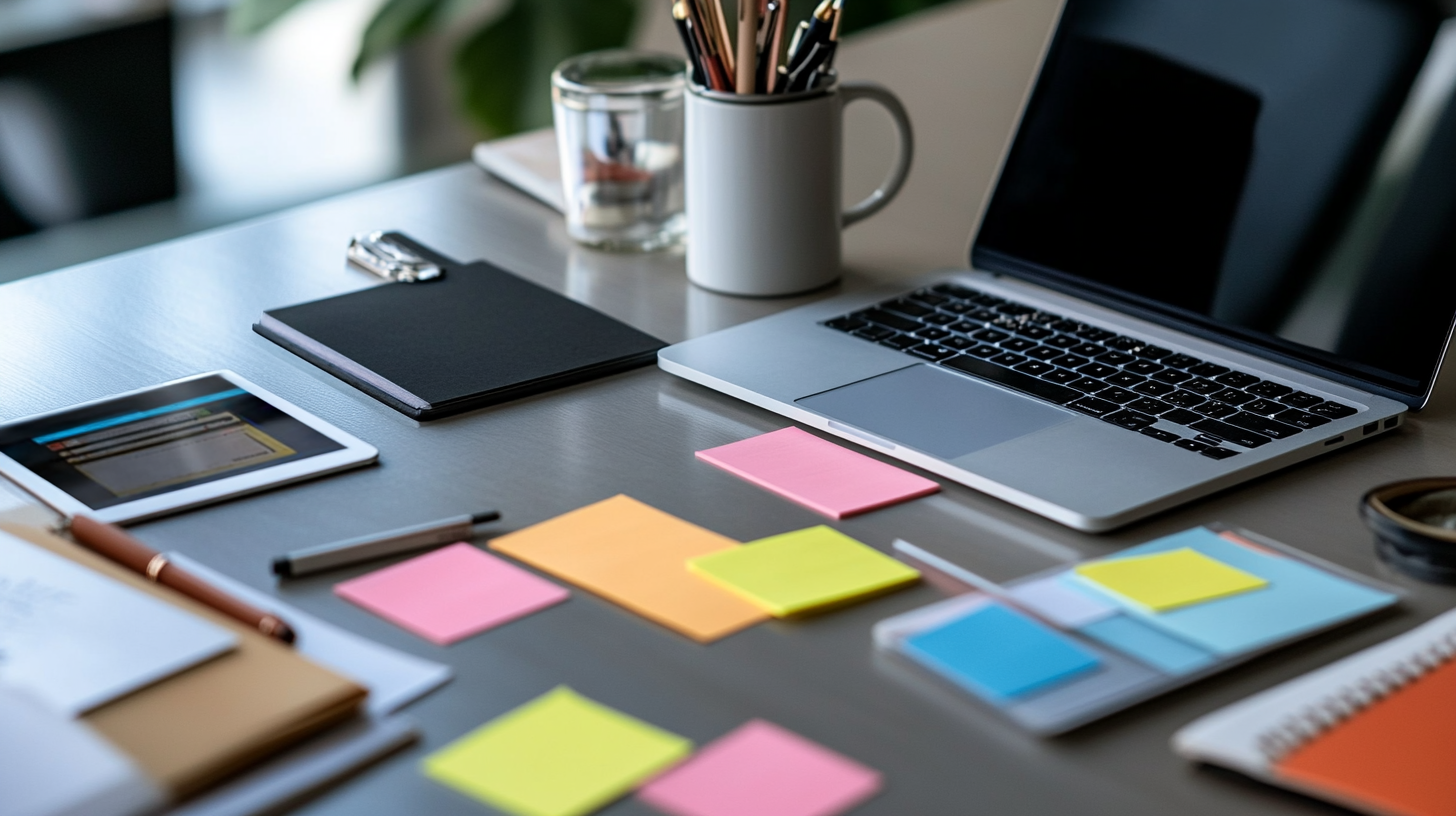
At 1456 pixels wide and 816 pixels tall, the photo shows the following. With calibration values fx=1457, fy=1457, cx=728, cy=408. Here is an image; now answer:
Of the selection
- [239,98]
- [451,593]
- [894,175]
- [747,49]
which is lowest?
[239,98]

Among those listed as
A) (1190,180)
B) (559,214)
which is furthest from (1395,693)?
(559,214)

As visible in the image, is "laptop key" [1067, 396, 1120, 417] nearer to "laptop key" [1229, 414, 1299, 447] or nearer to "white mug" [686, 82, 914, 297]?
"laptop key" [1229, 414, 1299, 447]

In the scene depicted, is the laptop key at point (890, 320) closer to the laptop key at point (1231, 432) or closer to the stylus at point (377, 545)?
the laptop key at point (1231, 432)

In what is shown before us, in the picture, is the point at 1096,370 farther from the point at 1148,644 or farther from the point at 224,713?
the point at 224,713

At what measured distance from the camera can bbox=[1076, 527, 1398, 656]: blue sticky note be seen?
2.35 feet

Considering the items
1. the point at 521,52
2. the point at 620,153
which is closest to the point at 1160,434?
the point at 620,153

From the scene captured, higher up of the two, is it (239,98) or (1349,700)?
(1349,700)

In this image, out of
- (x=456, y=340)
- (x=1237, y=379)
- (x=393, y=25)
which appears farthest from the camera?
(x=393, y=25)

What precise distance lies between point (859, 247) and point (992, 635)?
0.66 metres

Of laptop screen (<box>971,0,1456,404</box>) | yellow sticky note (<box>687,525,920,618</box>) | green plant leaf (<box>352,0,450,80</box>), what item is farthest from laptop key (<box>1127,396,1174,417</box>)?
green plant leaf (<box>352,0,450,80</box>)

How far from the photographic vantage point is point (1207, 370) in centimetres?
101

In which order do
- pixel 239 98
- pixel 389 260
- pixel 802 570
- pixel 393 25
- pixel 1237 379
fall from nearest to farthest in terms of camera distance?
1. pixel 802 570
2. pixel 1237 379
3. pixel 389 260
4. pixel 393 25
5. pixel 239 98

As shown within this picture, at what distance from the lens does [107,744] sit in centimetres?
60

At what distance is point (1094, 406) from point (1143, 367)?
0.08 m
